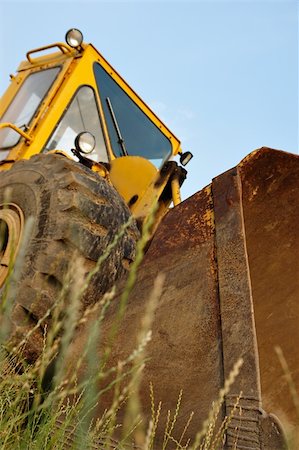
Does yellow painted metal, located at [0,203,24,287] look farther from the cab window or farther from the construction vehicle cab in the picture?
the cab window

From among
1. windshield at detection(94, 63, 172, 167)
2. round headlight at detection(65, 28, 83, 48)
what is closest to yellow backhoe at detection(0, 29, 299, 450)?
windshield at detection(94, 63, 172, 167)

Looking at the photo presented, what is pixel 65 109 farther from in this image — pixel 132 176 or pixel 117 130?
pixel 132 176

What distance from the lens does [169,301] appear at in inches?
69.1

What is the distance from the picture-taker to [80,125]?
3.52m

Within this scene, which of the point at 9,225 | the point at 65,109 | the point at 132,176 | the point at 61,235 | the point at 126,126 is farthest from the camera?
the point at 126,126

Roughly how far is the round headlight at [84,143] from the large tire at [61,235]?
2.30 feet

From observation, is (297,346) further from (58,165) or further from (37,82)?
(37,82)

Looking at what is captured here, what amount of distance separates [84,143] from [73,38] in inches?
43.1

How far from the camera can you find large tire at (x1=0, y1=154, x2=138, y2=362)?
1892 mm

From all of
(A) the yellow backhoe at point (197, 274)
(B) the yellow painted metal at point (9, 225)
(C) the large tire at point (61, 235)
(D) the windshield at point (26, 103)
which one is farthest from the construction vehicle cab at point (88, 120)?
(B) the yellow painted metal at point (9, 225)

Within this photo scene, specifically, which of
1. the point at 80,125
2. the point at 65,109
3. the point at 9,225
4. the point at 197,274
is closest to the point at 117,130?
the point at 80,125

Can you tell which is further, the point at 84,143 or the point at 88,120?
the point at 88,120

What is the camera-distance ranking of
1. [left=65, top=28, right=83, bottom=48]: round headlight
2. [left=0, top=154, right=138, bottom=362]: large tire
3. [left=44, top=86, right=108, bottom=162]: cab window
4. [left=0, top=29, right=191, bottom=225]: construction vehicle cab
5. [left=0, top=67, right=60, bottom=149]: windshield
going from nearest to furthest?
[left=0, top=154, right=138, bottom=362]: large tire < [left=0, top=29, right=191, bottom=225]: construction vehicle cab < [left=44, top=86, right=108, bottom=162]: cab window < [left=0, top=67, right=60, bottom=149]: windshield < [left=65, top=28, right=83, bottom=48]: round headlight

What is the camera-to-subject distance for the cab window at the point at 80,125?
3.42 metres
